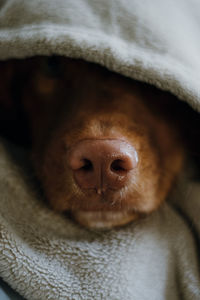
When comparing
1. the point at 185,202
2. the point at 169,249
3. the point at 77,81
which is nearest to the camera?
the point at 169,249

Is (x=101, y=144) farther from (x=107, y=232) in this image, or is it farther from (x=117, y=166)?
(x=107, y=232)

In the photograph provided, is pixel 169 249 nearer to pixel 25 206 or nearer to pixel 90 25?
pixel 25 206

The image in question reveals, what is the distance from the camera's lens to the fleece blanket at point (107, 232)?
757 mm

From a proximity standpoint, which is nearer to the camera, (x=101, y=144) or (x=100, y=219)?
(x=101, y=144)

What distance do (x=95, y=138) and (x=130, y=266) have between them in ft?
1.04

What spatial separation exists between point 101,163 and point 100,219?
0.20 meters

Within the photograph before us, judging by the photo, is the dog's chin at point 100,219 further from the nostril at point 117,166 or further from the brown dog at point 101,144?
the nostril at point 117,166

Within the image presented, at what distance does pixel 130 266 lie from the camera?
0.80m

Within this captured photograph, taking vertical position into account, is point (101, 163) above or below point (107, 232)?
above

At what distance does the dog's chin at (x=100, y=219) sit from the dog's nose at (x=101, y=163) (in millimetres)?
108

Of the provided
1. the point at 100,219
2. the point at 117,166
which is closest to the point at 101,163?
the point at 117,166

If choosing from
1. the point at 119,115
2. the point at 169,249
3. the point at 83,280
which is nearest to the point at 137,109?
the point at 119,115

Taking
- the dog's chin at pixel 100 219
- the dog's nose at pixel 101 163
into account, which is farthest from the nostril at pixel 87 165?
the dog's chin at pixel 100 219

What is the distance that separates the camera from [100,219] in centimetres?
89
